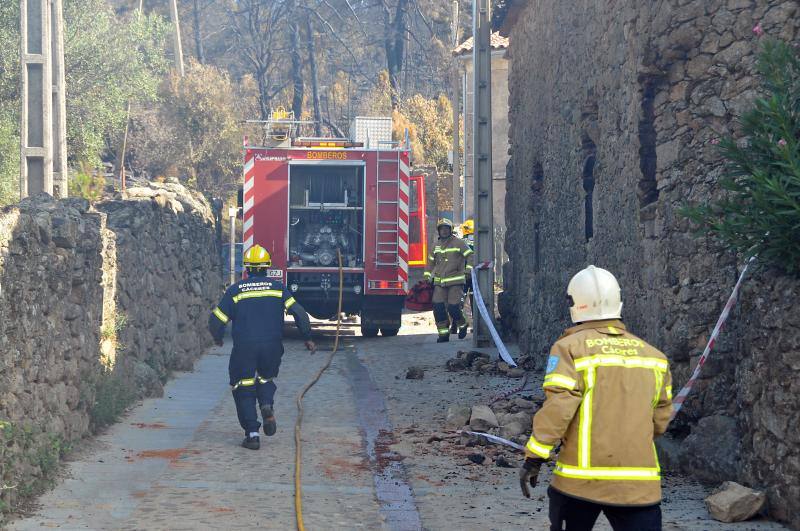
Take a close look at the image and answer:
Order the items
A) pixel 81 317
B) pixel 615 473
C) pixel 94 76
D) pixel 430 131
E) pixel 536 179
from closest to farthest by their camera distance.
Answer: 1. pixel 615 473
2. pixel 81 317
3. pixel 536 179
4. pixel 94 76
5. pixel 430 131

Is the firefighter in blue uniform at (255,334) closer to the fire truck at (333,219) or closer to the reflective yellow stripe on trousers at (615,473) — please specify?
the reflective yellow stripe on trousers at (615,473)

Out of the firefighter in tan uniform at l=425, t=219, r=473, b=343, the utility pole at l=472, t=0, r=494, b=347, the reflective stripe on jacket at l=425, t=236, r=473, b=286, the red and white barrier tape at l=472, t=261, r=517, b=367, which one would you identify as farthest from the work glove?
the reflective stripe on jacket at l=425, t=236, r=473, b=286

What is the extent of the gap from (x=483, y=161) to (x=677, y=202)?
7851 mm

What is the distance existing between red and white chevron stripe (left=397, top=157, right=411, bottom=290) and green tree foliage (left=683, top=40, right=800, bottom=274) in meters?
11.2

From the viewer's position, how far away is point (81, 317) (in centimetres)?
912

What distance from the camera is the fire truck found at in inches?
706

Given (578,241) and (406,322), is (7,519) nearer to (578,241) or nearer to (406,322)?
(578,241)

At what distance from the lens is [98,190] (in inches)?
976

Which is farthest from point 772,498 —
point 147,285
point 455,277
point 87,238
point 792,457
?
point 455,277

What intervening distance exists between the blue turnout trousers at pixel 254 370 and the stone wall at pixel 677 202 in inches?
128

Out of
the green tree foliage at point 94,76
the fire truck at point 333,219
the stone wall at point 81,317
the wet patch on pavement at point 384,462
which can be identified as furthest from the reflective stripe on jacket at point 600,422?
the green tree foliage at point 94,76

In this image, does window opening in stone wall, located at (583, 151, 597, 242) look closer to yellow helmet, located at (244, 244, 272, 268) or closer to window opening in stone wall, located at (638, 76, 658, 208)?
window opening in stone wall, located at (638, 76, 658, 208)

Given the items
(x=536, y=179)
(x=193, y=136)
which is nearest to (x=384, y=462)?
(x=536, y=179)

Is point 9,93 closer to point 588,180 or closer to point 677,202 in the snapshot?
point 588,180
